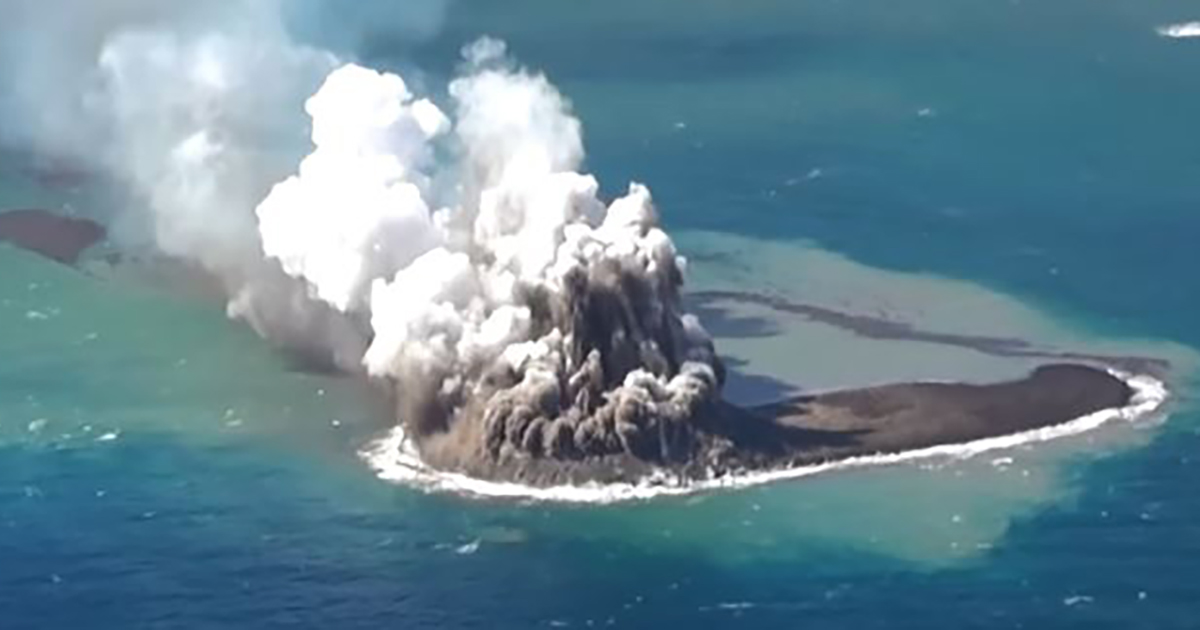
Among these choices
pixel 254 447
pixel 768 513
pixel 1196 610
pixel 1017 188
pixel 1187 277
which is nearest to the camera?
pixel 1196 610

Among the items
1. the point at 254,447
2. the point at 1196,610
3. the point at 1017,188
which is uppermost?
the point at 1017,188

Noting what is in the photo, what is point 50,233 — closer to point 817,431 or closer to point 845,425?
point 817,431

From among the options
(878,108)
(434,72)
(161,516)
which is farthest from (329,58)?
(161,516)

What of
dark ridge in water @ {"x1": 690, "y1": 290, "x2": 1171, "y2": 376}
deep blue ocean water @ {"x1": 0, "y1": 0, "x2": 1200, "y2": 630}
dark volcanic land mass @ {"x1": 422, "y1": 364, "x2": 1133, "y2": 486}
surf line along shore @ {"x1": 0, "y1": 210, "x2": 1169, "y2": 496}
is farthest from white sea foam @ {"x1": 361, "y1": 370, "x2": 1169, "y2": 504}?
dark ridge in water @ {"x1": 690, "y1": 290, "x2": 1171, "y2": 376}

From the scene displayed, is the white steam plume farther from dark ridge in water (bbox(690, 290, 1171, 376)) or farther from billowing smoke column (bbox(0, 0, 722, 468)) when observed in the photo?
dark ridge in water (bbox(690, 290, 1171, 376))

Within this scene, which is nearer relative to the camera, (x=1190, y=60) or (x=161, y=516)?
(x=161, y=516)

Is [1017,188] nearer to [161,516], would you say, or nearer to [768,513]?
[768,513]
